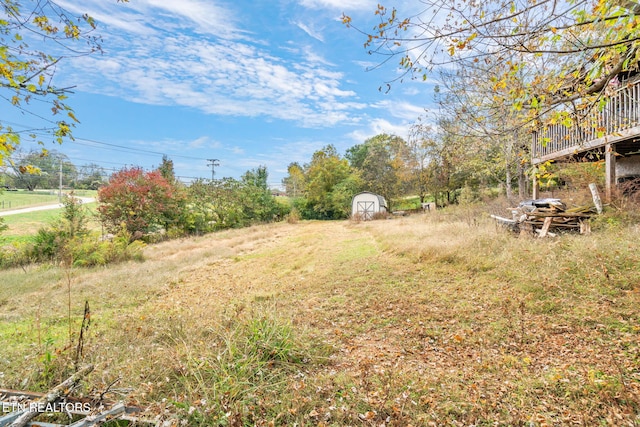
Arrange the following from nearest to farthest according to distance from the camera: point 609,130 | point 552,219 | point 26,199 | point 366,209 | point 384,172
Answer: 1. point 609,130
2. point 552,219
3. point 366,209
4. point 384,172
5. point 26,199

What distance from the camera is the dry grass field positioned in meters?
2.28

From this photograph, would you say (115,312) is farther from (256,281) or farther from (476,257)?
(476,257)

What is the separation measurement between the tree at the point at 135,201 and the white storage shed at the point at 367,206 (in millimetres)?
13890

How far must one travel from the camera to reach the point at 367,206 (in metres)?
24.0

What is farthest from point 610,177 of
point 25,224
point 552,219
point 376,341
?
point 25,224

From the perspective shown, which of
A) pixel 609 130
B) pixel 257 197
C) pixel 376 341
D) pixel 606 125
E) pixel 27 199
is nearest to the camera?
pixel 376 341

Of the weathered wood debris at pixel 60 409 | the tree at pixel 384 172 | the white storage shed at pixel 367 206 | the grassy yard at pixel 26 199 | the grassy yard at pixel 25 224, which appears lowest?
the weathered wood debris at pixel 60 409

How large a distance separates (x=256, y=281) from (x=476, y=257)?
4759 millimetres

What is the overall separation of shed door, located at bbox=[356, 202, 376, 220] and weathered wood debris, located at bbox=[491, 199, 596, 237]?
1551 centimetres

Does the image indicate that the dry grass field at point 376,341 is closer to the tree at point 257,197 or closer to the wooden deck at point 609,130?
the wooden deck at point 609,130

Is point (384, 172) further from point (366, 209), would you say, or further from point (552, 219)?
point (552, 219)

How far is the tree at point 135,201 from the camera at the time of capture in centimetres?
1345

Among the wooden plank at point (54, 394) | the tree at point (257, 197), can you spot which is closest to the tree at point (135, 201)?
the tree at point (257, 197)

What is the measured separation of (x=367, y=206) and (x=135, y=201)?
16.4 metres
